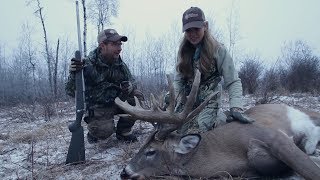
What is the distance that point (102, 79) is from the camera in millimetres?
5684

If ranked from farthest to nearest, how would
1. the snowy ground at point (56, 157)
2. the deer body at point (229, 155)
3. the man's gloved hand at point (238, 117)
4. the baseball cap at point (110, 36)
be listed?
1. the baseball cap at point (110, 36)
2. the snowy ground at point (56, 157)
3. the man's gloved hand at point (238, 117)
4. the deer body at point (229, 155)

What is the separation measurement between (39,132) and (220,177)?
14.9ft

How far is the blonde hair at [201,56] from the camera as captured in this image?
15.6 feet

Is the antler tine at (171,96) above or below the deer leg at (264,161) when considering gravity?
above

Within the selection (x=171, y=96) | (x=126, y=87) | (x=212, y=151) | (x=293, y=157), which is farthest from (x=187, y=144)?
(x=126, y=87)

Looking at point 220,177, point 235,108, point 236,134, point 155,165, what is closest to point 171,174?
point 155,165

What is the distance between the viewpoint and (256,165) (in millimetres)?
3547

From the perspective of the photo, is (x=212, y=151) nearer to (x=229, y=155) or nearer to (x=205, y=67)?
(x=229, y=155)

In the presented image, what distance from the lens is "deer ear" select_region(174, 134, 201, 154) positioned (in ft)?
12.5

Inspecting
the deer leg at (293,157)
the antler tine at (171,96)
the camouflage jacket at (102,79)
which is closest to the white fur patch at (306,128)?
the deer leg at (293,157)

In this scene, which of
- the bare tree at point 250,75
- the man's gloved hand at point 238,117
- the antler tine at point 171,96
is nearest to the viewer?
the antler tine at point 171,96

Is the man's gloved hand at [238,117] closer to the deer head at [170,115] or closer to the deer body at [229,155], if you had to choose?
the deer body at [229,155]

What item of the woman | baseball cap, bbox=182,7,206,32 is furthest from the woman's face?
baseball cap, bbox=182,7,206,32

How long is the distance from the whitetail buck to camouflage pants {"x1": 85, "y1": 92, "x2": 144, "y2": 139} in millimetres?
1487
